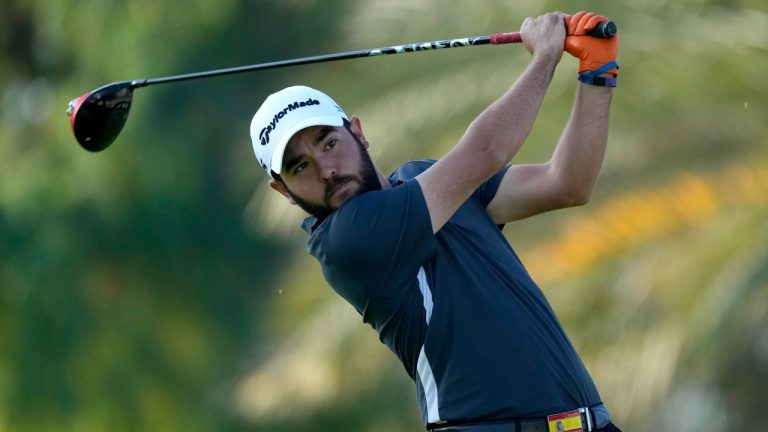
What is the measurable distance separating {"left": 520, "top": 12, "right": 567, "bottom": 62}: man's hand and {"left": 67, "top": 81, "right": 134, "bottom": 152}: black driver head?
195 centimetres

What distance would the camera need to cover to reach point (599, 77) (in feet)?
18.4

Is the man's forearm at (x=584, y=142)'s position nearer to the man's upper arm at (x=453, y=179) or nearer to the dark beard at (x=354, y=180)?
the man's upper arm at (x=453, y=179)

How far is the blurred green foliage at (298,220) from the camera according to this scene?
1023 cm

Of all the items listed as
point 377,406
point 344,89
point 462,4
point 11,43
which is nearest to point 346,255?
point 462,4

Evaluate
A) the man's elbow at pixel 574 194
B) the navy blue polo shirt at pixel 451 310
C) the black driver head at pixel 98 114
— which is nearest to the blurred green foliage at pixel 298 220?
the black driver head at pixel 98 114

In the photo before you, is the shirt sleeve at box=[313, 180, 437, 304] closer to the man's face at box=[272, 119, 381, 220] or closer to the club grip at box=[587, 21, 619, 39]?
the man's face at box=[272, 119, 381, 220]

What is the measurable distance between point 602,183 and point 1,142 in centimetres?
708

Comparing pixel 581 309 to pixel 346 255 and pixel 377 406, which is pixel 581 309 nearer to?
pixel 377 406

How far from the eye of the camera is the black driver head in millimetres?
6805

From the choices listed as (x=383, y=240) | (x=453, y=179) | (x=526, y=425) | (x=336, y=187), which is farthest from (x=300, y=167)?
(x=526, y=425)

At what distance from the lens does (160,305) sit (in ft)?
50.4

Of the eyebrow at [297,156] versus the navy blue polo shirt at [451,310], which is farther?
the eyebrow at [297,156]

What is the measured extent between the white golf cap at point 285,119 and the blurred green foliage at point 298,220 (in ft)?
15.3

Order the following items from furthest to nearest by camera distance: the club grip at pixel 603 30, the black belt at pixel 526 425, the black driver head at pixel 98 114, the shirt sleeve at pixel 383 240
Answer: the black driver head at pixel 98 114, the club grip at pixel 603 30, the shirt sleeve at pixel 383 240, the black belt at pixel 526 425
